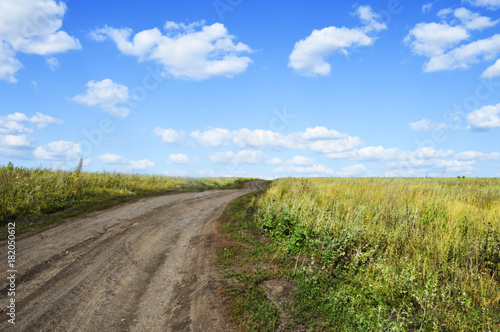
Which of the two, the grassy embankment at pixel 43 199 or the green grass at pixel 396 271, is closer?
the green grass at pixel 396 271

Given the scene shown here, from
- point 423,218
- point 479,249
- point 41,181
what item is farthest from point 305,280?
point 41,181

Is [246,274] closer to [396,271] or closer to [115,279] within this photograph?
[115,279]

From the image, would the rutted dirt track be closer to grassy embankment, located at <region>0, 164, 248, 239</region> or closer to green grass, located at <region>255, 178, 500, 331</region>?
grassy embankment, located at <region>0, 164, 248, 239</region>

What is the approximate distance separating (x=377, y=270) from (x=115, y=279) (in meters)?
5.57

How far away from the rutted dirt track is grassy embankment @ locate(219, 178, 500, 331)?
2.37 feet

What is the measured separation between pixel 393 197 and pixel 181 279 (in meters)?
8.49

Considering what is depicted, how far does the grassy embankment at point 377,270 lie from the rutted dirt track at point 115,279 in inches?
28.4

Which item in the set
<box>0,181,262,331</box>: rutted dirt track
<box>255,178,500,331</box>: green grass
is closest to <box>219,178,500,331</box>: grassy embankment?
<box>255,178,500,331</box>: green grass

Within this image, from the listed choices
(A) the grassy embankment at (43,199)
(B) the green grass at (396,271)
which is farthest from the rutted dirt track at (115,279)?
(B) the green grass at (396,271)

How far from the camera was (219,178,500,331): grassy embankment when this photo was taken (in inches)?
170

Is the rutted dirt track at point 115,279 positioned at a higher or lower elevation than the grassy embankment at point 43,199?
lower

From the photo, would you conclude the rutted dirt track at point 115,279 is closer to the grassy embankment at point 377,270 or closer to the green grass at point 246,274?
the green grass at point 246,274

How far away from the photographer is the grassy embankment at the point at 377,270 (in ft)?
14.1

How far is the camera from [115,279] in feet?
19.1
